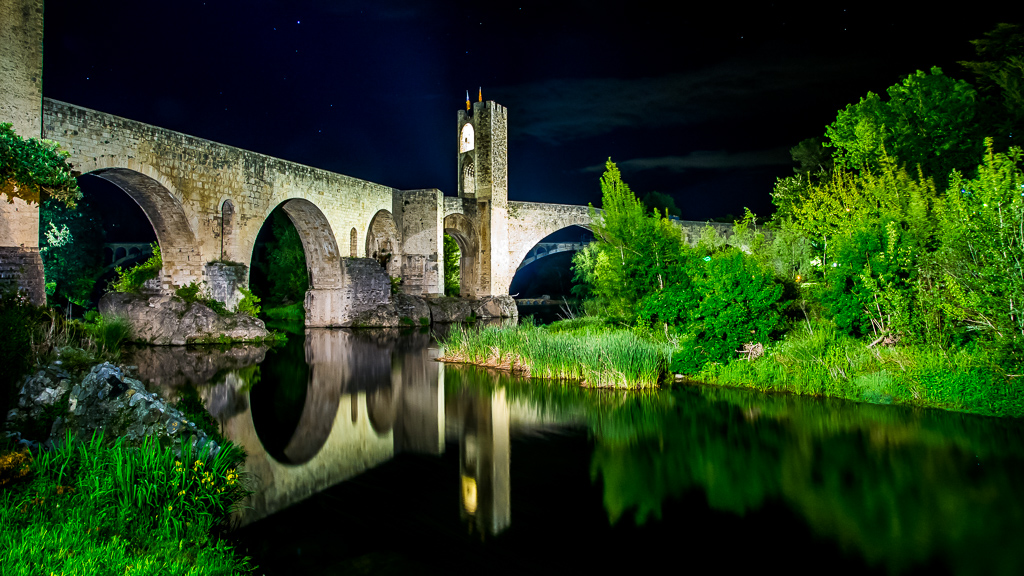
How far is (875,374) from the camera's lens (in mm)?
8898

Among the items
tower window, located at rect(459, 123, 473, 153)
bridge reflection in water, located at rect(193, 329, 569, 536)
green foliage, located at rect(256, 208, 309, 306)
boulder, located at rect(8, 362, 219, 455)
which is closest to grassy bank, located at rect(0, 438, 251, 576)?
boulder, located at rect(8, 362, 219, 455)

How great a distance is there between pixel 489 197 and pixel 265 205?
1410cm

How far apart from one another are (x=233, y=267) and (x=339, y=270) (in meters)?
6.81

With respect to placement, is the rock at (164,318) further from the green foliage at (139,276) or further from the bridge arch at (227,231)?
the bridge arch at (227,231)

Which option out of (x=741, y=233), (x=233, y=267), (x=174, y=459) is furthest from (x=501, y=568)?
(x=233, y=267)

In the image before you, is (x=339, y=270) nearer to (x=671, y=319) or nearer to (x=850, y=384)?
(x=671, y=319)

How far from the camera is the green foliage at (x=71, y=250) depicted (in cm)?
2427

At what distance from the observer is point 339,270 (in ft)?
78.6

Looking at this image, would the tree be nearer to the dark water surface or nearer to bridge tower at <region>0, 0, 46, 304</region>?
the dark water surface

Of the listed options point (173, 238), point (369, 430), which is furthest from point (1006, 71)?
point (173, 238)

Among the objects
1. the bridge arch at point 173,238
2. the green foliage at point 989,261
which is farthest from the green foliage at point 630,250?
the bridge arch at point 173,238

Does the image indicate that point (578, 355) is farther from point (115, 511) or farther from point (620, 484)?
point (115, 511)

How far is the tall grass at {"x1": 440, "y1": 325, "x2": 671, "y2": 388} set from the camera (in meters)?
10.2

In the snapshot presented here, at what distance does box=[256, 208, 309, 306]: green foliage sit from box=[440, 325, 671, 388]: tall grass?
71.9 feet
